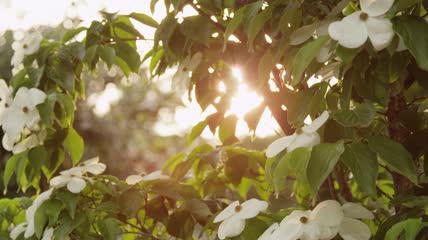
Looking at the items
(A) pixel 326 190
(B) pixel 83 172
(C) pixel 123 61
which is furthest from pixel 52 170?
(A) pixel 326 190

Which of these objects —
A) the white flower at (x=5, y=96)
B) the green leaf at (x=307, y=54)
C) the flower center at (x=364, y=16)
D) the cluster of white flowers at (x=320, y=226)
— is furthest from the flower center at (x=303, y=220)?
the white flower at (x=5, y=96)

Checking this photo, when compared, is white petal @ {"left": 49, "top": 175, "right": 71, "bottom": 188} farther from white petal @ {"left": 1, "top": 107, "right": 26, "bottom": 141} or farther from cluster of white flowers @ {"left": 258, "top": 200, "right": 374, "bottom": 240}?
cluster of white flowers @ {"left": 258, "top": 200, "right": 374, "bottom": 240}

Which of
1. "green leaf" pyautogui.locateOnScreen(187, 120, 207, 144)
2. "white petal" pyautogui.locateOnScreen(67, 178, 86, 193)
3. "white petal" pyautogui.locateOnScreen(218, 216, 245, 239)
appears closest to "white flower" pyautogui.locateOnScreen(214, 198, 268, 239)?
"white petal" pyautogui.locateOnScreen(218, 216, 245, 239)

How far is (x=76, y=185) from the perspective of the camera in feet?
4.90

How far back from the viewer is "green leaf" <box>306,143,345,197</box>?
3.24 ft

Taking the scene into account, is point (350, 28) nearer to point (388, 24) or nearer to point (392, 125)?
point (388, 24)

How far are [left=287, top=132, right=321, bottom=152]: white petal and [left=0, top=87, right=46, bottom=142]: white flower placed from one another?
0.76m

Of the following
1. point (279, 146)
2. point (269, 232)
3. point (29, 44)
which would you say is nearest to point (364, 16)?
point (279, 146)

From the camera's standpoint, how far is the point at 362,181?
1.02m

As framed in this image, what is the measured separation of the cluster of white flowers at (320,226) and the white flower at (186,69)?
50 cm

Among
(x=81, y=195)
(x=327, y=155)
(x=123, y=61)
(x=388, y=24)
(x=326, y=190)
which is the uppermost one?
(x=388, y=24)

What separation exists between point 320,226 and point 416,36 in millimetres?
332

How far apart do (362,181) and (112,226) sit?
2.06 ft

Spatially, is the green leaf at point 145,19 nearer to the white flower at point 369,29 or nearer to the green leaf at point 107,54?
the green leaf at point 107,54
